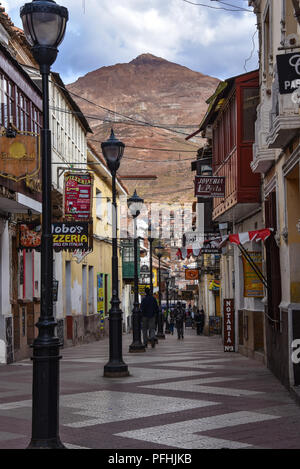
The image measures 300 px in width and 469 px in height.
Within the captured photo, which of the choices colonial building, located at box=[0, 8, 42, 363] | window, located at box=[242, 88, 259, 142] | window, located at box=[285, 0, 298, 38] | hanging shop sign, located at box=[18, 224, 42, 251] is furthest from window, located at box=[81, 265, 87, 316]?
window, located at box=[285, 0, 298, 38]

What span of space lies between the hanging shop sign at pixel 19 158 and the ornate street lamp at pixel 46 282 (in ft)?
30.7

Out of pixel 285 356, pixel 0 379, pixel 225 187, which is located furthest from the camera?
pixel 225 187

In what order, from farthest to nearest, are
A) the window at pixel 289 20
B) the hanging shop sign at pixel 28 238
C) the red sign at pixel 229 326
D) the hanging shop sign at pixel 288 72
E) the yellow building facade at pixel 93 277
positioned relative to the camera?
the yellow building facade at pixel 93 277 < the red sign at pixel 229 326 < the hanging shop sign at pixel 28 238 < the window at pixel 289 20 < the hanging shop sign at pixel 288 72

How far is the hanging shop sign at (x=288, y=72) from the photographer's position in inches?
385

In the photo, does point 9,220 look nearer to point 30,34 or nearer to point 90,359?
point 90,359

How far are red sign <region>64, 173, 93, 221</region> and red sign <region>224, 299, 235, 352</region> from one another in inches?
247

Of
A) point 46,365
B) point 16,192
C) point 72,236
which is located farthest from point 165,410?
point 72,236

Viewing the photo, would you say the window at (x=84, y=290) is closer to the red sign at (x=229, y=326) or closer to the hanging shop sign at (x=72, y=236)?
the hanging shop sign at (x=72, y=236)

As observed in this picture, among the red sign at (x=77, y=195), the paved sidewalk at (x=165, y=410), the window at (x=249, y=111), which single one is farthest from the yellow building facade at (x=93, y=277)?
the paved sidewalk at (x=165, y=410)

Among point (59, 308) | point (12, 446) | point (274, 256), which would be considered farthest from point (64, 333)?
point (12, 446)

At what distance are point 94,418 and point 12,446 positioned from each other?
1947 millimetres

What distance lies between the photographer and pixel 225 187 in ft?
69.8

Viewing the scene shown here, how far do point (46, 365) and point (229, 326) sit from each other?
50.7 feet

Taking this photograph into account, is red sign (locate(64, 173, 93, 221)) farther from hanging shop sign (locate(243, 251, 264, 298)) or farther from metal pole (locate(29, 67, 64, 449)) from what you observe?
metal pole (locate(29, 67, 64, 449))
